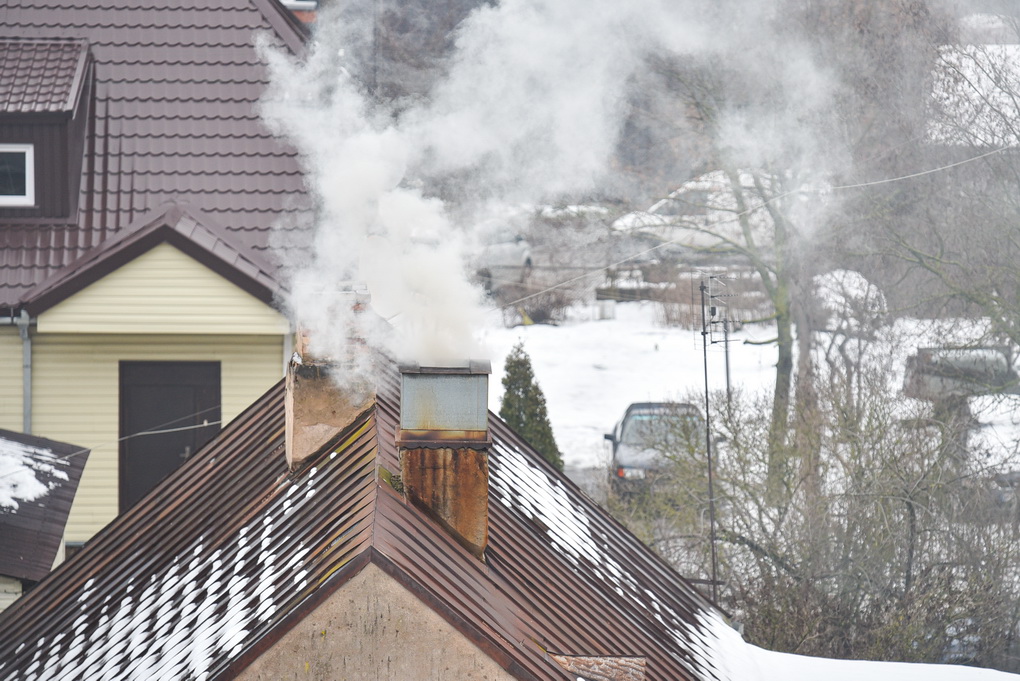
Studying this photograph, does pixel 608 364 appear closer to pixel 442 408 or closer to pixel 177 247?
pixel 177 247

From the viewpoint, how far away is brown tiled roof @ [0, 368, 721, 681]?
499 cm

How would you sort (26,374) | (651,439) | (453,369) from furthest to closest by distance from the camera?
(651,439), (26,374), (453,369)

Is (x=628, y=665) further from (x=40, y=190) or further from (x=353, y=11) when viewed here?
(x=353, y=11)

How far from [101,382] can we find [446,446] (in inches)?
363

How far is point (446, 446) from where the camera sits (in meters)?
5.67

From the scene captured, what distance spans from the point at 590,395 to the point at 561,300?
2.50 m

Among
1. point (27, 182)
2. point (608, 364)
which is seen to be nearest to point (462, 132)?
point (27, 182)

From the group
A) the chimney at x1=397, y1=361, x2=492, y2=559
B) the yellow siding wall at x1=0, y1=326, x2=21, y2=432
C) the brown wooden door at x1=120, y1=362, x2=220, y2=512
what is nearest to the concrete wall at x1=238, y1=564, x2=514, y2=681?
the chimney at x1=397, y1=361, x2=492, y2=559

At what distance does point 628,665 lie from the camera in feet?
19.1

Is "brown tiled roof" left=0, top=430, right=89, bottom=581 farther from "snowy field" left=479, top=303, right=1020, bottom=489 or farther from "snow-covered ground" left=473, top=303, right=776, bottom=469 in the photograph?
"snow-covered ground" left=473, top=303, right=776, bottom=469

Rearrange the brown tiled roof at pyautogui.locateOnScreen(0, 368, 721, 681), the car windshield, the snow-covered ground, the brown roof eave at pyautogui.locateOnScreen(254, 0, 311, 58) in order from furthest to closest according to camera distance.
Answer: the snow-covered ground, the car windshield, the brown roof eave at pyautogui.locateOnScreen(254, 0, 311, 58), the brown tiled roof at pyautogui.locateOnScreen(0, 368, 721, 681)

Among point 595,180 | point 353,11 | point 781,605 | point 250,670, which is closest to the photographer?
point 250,670

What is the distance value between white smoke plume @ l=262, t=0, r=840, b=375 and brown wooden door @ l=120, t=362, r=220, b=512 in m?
1.72

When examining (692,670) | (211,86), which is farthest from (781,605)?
(211,86)
